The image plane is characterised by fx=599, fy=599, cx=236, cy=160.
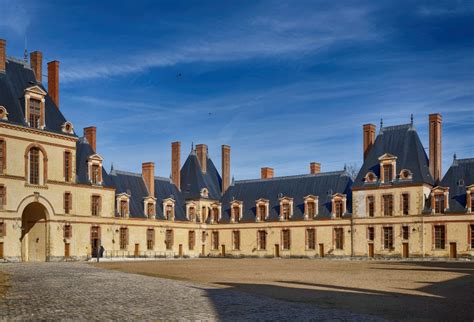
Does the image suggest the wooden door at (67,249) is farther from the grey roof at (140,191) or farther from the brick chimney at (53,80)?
the brick chimney at (53,80)

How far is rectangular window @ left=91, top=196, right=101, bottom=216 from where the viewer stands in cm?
4673

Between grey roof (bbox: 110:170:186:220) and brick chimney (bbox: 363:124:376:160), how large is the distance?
18.3 m

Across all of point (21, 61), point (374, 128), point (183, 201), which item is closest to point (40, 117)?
point (21, 61)

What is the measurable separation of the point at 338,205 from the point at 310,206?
9.30 feet

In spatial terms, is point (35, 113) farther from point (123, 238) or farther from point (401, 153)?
point (401, 153)

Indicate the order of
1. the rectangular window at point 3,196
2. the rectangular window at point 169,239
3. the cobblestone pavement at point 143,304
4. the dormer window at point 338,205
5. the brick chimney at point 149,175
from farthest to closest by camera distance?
1. the rectangular window at point 169,239
2. the brick chimney at point 149,175
3. the dormer window at point 338,205
4. the rectangular window at point 3,196
5. the cobblestone pavement at point 143,304

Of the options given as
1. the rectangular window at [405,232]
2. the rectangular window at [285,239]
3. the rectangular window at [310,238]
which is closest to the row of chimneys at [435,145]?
the rectangular window at [405,232]

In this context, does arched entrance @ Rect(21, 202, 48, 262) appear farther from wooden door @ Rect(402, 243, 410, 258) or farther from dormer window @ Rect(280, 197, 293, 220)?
wooden door @ Rect(402, 243, 410, 258)

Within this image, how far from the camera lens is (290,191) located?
56.4 m

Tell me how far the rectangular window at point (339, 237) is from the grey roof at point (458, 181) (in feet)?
30.2

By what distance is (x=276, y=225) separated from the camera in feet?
181

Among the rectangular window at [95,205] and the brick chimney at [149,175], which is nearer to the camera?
the rectangular window at [95,205]

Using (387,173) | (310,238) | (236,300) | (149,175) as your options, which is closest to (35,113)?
(149,175)

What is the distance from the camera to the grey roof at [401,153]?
47487 millimetres
